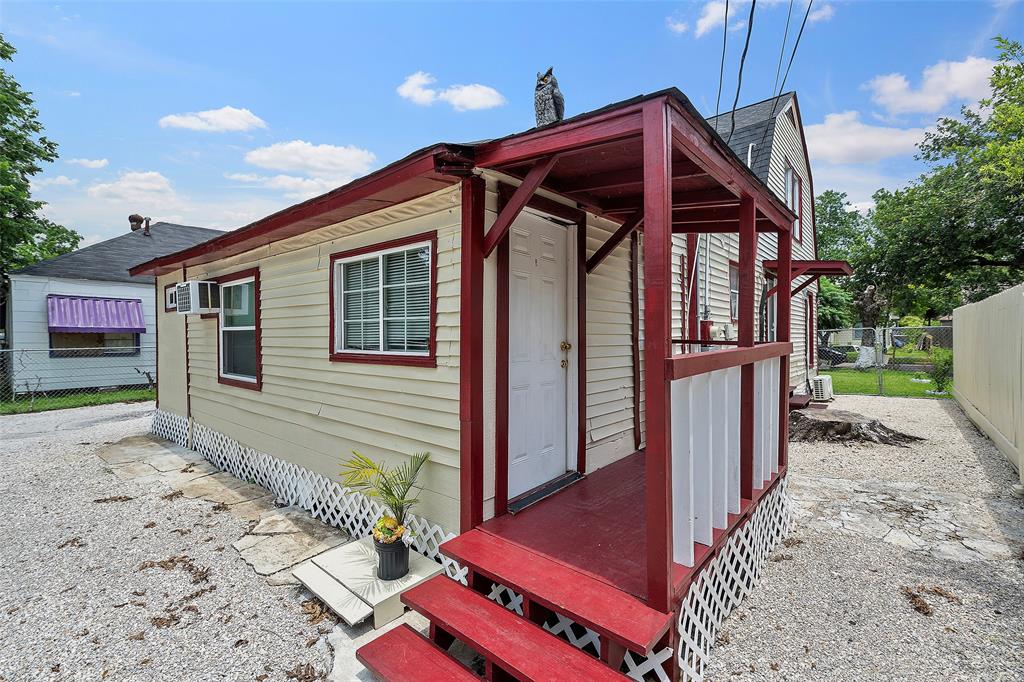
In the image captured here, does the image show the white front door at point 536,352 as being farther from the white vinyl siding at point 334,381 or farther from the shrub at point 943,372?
the shrub at point 943,372

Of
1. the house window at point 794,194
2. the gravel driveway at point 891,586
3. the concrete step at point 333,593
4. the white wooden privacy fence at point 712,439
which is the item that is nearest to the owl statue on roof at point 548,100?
the white wooden privacy fence at point 712,439

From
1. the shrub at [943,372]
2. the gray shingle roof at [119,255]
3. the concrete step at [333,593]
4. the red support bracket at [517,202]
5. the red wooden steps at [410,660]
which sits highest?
the gray shingle roof at [119,255]

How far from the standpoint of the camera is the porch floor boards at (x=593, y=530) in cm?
235

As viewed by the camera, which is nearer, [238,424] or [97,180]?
[238,424]

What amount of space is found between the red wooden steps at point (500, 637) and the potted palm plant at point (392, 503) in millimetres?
432

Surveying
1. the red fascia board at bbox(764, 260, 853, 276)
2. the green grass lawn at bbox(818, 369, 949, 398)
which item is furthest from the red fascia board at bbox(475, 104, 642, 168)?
the green grass lawn at bbox(818, 369, 949, 398)

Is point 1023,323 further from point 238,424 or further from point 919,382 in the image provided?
point 919,382

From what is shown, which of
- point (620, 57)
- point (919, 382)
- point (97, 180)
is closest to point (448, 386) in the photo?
point (620, 57)

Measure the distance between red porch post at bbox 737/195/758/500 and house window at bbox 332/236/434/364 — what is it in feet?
A: 7.22

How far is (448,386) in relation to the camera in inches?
121

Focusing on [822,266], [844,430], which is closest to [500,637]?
[844,430]

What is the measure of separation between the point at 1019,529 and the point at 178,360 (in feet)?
33.6

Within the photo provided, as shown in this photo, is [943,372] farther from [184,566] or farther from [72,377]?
[72,377]

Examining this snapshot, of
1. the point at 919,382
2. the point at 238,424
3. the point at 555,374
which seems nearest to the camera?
the point at 555,374
